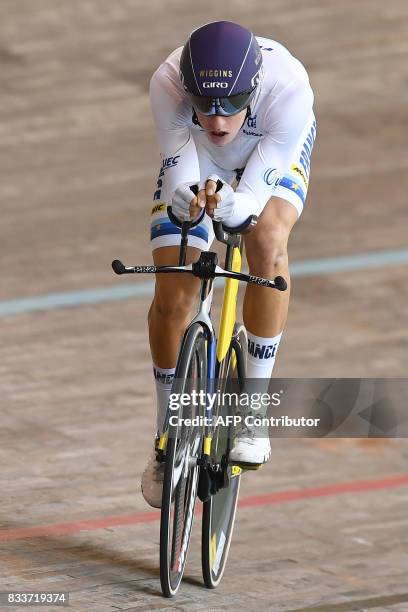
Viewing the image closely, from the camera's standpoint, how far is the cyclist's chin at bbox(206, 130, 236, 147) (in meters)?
4.23

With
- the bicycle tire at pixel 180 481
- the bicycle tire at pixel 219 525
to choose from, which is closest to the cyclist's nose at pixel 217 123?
the bicycle tire at pixel 180 481

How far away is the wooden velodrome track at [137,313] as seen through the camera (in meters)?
4.96

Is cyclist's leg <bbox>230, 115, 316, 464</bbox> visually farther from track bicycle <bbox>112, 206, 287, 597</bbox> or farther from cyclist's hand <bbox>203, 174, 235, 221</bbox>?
cyclist's hand <bbox>203, 174, 235, 221</bbox>

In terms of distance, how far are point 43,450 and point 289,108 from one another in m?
2.16

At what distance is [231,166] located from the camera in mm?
4605

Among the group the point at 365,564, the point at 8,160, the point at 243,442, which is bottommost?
the point at 365,564

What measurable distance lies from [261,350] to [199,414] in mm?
410

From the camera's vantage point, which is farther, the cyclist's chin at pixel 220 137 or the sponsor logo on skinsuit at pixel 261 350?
A: the sponsor logo on skinsuit at pixel 261 350

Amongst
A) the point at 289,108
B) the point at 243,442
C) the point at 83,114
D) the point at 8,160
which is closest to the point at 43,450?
the point at 243,442

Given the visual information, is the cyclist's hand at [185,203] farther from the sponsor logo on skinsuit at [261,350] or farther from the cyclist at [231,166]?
the sponsor logo on skinsuit at [261,350]

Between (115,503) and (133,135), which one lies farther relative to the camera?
(133,135)

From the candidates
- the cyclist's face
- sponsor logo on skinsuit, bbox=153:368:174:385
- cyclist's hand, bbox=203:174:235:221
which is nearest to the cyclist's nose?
the cyclist's face

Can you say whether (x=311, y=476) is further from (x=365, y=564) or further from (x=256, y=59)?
(x=256, y=59)

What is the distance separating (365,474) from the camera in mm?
6328
